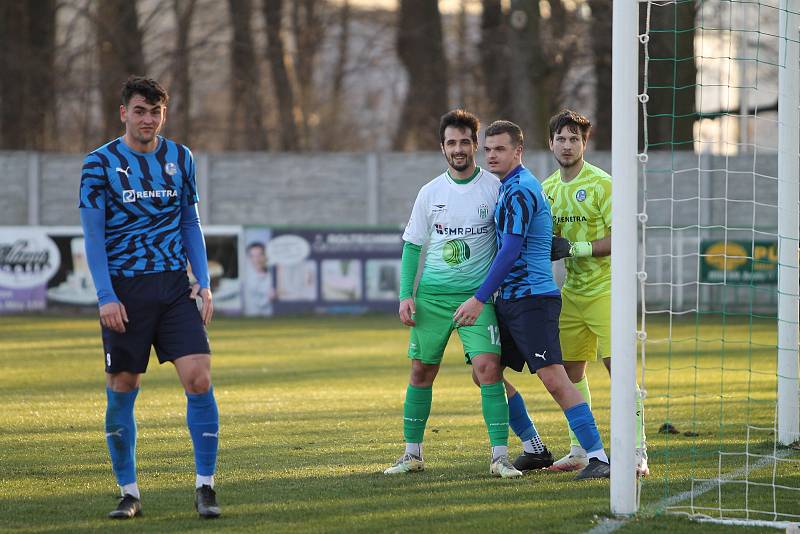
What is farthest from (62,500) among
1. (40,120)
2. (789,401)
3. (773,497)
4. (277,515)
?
(40,120)

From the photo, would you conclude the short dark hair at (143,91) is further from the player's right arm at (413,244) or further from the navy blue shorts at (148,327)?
the player's right arm at (413,244)

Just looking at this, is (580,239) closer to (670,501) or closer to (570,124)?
(570,124)

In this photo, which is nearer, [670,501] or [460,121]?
[670,501]

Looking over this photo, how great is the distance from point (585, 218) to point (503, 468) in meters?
1.61

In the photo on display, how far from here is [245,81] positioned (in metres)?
38.4

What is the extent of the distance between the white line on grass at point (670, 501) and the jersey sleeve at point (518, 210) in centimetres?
162

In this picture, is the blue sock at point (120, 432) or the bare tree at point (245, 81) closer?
the blue sock at point (120, 432)

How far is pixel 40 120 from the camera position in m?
36.0

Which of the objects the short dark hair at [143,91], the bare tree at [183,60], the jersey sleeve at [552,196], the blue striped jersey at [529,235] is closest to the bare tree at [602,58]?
the bare tree at [183,60]

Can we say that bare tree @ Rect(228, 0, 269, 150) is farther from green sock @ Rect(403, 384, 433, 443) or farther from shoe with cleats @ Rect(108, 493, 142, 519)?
shoe with cleats @ Rect(108, 493, 142, 519)

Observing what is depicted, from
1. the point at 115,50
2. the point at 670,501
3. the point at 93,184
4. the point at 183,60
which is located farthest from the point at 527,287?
the point at 183,60

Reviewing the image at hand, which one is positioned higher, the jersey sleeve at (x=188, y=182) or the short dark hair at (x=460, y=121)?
the short dark hair at (x=460, y=121)

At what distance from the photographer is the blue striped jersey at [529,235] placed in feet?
22.4

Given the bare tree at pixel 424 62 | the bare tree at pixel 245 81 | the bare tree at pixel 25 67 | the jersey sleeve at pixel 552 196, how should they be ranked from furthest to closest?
the bare tree at pixel 245 81, the bare tree at pixel 424 62, the bare tree at pixel 25 67, the jersey sleeve at pixel 552 196
